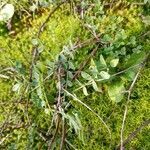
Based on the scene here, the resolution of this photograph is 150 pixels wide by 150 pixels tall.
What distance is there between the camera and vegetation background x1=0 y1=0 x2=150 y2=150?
2.09 m

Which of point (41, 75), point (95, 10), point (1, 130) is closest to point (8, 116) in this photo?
point (1, 130)

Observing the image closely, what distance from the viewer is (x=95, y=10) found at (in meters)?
2.29

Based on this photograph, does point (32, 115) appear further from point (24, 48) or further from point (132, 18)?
point (132, 18)

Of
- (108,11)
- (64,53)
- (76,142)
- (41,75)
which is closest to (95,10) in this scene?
(108,11)

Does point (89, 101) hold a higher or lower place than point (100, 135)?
higher

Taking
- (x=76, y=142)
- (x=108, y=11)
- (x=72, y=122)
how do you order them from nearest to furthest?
(x=72, y=122), (x=76, y=142), (x=108, y=11)

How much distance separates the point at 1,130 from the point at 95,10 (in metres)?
0.74

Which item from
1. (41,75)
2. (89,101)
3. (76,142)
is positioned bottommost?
(76,142)

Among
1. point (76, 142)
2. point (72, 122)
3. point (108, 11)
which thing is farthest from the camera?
point (108, 11)

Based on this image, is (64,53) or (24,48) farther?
(24,48)

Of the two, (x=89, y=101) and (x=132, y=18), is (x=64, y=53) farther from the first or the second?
(x=132, y=18)

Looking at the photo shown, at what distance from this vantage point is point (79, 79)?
219 cm

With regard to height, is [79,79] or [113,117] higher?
[79,79]

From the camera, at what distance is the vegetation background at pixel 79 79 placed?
2090mm
